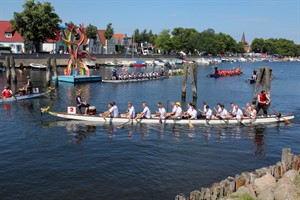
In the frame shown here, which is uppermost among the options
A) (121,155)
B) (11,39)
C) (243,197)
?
(11,39)

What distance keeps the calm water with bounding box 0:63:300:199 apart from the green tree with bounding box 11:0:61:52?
53.5 metres

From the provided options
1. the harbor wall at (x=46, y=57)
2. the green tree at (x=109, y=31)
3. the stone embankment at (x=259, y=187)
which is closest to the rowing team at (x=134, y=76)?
the harbor wall at (x=46, y=57)

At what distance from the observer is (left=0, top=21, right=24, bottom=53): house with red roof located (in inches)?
3533

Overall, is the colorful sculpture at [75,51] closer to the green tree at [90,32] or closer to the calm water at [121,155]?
the calm water at [121,155]

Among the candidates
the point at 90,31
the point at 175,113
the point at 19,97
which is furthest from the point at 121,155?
the point at 90,31

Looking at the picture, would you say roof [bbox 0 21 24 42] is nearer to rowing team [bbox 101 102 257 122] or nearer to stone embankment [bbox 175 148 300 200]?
rowing team [bbox 101 102 257 122]

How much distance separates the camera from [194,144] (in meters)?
21.4

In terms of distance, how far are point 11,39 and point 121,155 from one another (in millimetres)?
80969

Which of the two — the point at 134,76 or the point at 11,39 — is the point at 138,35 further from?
the point at 134,76

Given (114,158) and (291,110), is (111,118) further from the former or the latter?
(291,110)

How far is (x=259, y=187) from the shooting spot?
11711 millimetres

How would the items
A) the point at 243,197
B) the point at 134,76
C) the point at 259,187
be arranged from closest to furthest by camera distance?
the point at 243,197
the point at 259,187
the point at 134,76

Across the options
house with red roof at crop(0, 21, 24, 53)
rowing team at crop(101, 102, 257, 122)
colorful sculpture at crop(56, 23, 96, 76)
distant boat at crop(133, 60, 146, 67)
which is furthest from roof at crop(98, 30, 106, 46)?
rowing team at crop(101, 102, 257, 122)

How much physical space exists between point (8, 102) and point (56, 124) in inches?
434
